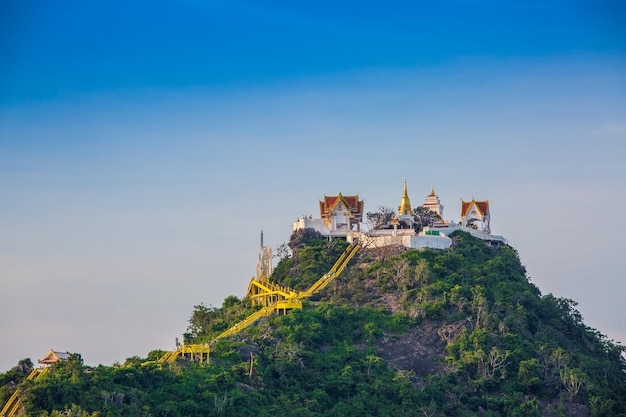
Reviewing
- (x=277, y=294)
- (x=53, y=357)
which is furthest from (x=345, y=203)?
(x=53, y=357)

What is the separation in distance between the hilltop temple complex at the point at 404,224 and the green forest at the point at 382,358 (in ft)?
3.41

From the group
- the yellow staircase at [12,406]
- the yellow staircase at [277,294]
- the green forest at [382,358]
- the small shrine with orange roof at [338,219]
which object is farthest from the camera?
the small shrine with orange roof at [338,219]

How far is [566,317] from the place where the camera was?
86.6 m

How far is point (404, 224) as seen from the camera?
92438 millimetres

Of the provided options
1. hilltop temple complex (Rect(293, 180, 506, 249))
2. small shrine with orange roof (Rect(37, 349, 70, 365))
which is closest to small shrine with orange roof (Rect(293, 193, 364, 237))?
hilltop temple complex (Rect(293, 180, 506, 249))

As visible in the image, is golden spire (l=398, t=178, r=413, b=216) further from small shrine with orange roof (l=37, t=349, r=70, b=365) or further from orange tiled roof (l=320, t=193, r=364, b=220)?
small shrine with orange roof (l=37, t=349, r=70, b=365)

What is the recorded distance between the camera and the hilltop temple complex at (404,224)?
90.1m

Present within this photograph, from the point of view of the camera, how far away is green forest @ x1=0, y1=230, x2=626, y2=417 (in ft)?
231

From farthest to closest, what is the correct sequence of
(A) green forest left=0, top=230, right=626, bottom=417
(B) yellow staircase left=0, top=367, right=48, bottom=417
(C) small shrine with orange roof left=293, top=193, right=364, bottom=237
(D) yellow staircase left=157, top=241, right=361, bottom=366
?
(C) small shrine with orange roof left=293, top=193, right=364, bottom=237
(D) yellow staircase left=157, top=241, right=361, bottom=366
(A) green forest left=0, top=230, right=626, bottom=417
(B) yellow staircase left=0, top=367, right=48, bottom=417

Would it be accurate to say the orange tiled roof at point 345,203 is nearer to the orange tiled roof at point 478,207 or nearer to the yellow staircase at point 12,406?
the orange tiled roof at point 478,207

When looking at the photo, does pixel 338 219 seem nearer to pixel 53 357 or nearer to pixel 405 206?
pixel 405 206

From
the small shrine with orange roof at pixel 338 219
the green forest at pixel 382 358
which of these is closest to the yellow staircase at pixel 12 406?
the green forest at pixel 382 358

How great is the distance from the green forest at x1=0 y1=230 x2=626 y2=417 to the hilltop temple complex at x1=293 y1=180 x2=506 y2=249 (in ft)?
3.41

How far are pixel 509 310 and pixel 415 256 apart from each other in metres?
6.85
